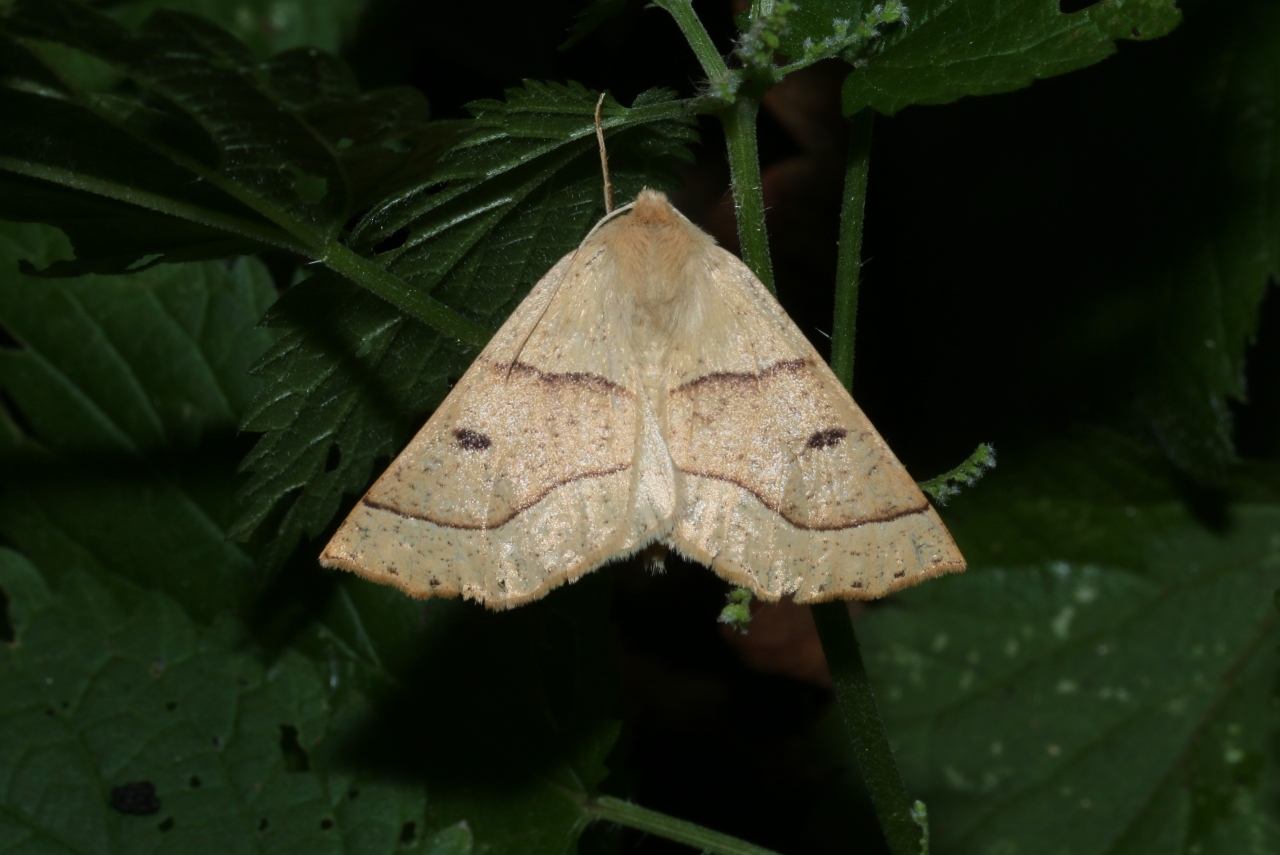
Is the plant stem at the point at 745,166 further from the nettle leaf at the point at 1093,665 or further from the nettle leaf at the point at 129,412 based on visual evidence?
the nettle leaf at the point at 1093,665

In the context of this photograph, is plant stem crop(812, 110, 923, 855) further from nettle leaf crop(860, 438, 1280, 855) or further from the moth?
nettle leaf crop(860, 438, 1280, 855)

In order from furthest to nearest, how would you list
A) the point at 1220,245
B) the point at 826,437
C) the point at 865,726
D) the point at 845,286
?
1. the point at 1220,245
2. the point at 865,726
3. the point at 826,437
4. the point at 845,286

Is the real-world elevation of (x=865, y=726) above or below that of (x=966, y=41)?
below

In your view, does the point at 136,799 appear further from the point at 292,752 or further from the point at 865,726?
the point at 865,726

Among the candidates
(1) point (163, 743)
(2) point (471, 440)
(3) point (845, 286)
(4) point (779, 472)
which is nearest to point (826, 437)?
(4) point (779, 472)

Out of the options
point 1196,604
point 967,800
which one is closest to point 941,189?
point 1196,604
